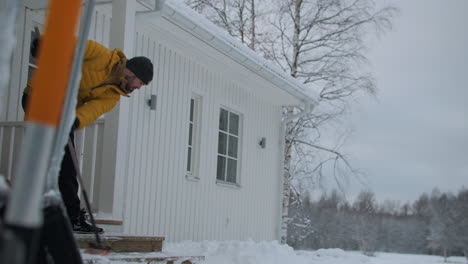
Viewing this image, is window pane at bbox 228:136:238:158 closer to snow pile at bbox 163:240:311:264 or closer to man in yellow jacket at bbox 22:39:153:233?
snow pile at bbox 163:240:311:264

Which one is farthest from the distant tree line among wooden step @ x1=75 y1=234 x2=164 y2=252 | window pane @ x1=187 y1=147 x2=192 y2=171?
wooden step @ x1=75 y1=234 x2=164 y2=252

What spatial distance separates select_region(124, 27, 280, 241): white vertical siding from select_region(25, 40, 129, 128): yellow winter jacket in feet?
10.8

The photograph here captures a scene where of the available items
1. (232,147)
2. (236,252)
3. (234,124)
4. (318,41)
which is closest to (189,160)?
(232,147)

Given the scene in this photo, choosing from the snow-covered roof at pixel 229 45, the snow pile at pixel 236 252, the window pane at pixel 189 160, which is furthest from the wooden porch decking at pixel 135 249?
the window pane at pixel 189 160

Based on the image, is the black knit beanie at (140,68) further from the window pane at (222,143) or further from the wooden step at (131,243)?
the window pane at (222,143)

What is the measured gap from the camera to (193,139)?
775cm

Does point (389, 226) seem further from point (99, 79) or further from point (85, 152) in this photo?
point (99, 79)

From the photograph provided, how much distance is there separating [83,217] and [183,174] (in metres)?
4.02

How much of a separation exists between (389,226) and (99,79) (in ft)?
176

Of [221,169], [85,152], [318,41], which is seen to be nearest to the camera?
[85,152]

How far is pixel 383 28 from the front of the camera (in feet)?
48.4

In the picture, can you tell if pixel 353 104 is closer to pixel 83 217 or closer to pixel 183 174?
pixel 183 174

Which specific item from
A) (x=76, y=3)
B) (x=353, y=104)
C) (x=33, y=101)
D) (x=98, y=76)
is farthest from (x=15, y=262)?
(x=353, y=104)

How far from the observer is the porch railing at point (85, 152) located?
14.6ft
